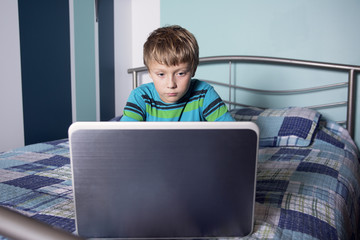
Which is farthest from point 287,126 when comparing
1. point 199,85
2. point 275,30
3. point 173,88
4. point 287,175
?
point 173,88

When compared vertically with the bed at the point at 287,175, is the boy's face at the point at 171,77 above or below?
above

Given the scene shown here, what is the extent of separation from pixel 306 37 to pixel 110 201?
205cm

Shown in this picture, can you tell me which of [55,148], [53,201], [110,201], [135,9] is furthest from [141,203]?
[135,9]

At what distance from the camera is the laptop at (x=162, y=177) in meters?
0.63

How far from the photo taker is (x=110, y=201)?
67 centimetres

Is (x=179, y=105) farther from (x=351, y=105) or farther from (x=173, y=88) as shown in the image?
(x=351, y=105)

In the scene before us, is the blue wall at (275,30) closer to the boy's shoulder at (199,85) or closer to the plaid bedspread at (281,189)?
the plaid bedspread at (281,189)

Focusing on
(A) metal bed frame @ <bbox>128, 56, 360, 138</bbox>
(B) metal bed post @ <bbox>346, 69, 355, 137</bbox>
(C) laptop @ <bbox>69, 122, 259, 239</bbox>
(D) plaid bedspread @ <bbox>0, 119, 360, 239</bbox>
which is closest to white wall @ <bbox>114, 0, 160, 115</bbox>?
(A) metal bed frame @ <bbox>128, 56, 360, 138</bbox>

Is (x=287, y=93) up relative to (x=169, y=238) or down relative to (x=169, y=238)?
up

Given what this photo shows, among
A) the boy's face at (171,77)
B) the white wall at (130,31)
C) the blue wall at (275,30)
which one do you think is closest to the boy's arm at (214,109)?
the boy's face at (171,77)

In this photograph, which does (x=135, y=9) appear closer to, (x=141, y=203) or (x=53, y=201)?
(x=53, y=201)

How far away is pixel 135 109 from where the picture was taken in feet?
3.81

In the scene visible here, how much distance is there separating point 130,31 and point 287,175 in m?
2.05

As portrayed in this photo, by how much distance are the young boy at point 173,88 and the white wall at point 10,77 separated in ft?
3.95
